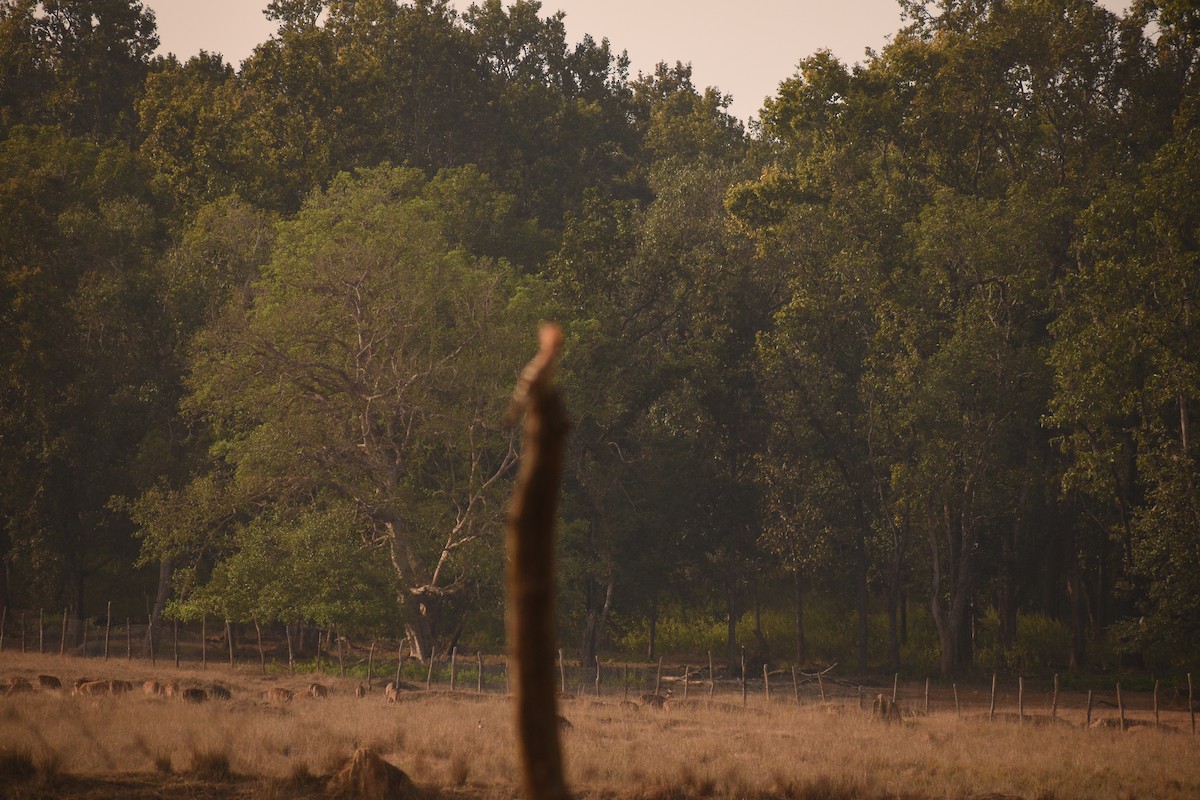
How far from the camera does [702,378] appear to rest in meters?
40.8

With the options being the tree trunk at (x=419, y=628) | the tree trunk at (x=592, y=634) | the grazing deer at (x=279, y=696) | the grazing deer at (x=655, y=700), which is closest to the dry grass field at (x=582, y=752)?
the grazing deer at (x=279, y=696)

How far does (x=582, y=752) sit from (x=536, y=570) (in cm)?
1912

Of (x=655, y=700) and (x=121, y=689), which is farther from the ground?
(x=121, y=689)

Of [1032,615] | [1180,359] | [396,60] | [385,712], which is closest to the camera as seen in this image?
[385,712]

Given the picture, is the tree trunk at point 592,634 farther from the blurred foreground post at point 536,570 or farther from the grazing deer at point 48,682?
the blurred foreground post at point 536,570

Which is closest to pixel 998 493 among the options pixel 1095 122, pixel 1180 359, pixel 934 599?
pixel 934 599

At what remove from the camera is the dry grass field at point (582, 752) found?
1666cm

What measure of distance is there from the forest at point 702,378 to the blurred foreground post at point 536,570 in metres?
31.0

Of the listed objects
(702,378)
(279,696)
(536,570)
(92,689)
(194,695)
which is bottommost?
(279,696)

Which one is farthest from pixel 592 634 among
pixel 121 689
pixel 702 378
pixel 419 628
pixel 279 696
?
pixel 121 689

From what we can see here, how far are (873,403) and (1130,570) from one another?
31.3ft

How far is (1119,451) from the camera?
3403 cm

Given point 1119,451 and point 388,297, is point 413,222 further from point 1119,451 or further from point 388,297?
point 1119,451

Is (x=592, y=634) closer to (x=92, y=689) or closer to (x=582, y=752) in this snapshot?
(x=92, y=689)
